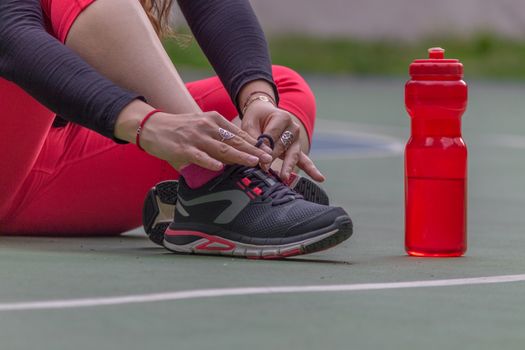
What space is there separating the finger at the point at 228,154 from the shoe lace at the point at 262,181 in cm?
11

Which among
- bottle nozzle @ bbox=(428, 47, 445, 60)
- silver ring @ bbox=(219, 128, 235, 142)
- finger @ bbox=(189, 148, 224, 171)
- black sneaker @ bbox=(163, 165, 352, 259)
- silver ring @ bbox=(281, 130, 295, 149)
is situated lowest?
black sneaker @ bbox=(163, 165, 352, 259)

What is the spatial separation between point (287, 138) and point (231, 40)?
12.5 inches

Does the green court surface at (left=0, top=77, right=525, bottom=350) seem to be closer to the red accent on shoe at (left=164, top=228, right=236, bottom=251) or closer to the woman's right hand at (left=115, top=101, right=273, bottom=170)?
the red accent on shoe at (left=164, top=228, right=236, bottom=251)

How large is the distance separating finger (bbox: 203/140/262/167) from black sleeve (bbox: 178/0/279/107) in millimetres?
337

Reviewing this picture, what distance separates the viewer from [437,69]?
2488 mm

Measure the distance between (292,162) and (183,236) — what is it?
24cm

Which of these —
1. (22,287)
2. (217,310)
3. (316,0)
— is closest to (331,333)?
(217,310)

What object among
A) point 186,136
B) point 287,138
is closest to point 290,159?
point 287,138

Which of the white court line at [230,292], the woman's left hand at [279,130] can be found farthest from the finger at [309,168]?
the white court line at [230,292]

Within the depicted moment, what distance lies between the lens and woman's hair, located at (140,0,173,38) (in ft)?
8.89

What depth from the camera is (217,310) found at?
1832mm

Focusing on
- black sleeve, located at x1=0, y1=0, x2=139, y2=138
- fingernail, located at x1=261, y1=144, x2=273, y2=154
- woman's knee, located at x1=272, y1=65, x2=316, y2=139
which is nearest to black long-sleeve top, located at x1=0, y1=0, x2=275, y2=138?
black sleeve, located at x1=0, y1=0, x2=139, y2=138

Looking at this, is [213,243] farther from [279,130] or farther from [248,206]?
[279,130]

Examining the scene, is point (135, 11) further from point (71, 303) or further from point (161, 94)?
point (71, 303)
